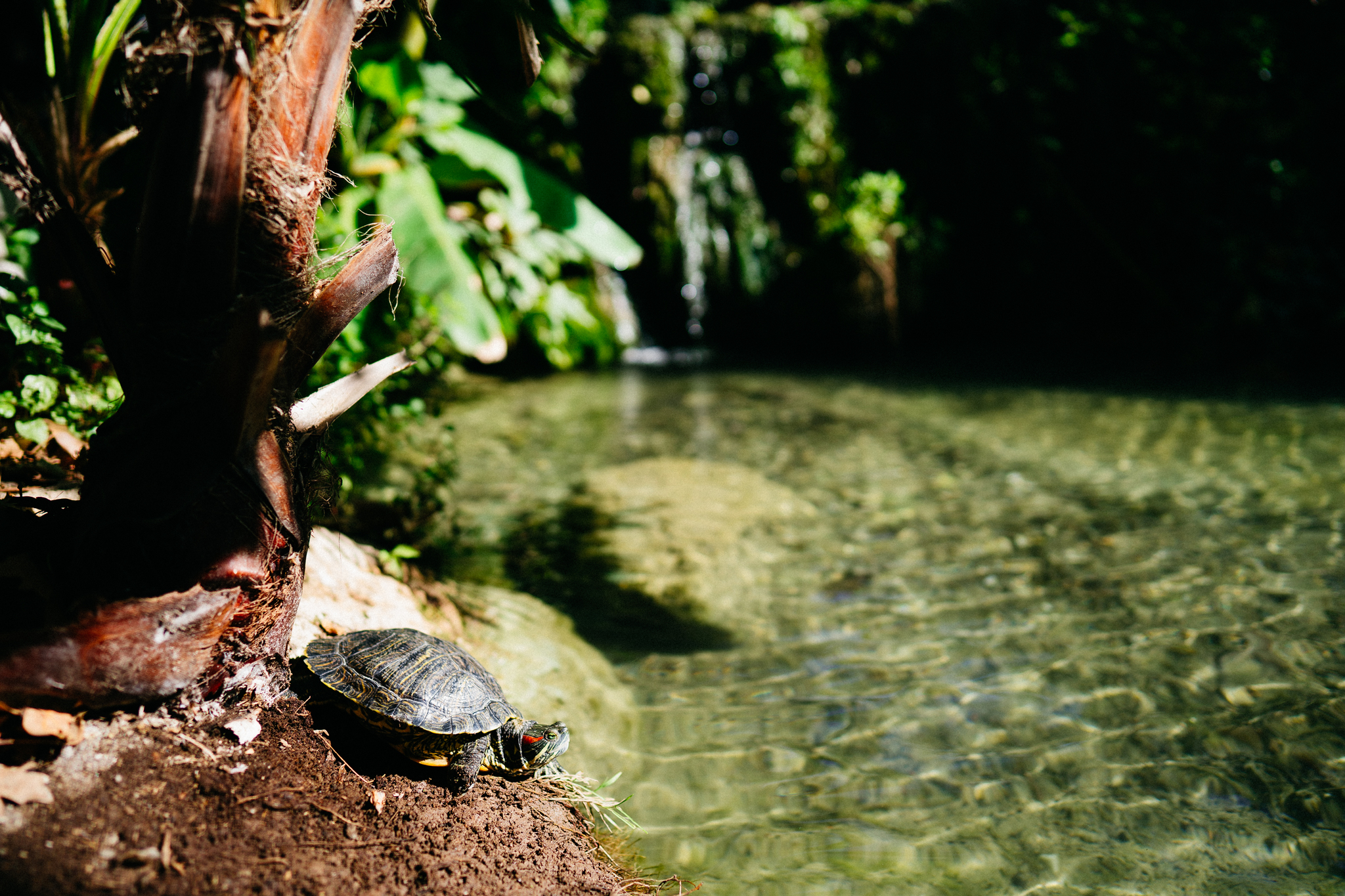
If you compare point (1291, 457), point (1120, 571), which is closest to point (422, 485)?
point (1120, 571)

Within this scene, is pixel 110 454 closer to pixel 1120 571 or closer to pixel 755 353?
pixel 1120 571

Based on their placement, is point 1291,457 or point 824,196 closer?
point 1291,457

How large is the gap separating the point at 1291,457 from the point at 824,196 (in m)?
6.39

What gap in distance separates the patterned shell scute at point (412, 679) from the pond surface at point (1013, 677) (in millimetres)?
652

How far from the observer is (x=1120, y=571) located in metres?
4.09

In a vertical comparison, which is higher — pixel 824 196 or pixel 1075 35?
pixel 1075 35

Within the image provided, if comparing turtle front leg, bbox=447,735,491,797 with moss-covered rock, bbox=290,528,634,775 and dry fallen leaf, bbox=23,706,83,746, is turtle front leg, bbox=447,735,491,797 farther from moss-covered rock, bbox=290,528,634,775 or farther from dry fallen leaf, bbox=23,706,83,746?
dry fallen leaf, bbox=23,706,83,746

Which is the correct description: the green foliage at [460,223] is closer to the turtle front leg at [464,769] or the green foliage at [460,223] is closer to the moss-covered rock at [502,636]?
the moss-covered rock at [502,636]

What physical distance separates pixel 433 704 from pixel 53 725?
791mm

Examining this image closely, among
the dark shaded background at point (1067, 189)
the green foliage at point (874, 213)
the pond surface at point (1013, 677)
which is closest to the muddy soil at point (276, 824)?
the pond surface at point (1013, 677)

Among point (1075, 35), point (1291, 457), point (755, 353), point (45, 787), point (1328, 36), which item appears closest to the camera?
point (45, 787)

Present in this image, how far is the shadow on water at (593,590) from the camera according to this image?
348cm

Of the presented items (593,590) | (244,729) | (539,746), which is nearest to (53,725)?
(244,729)

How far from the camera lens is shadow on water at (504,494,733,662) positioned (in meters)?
3.48
